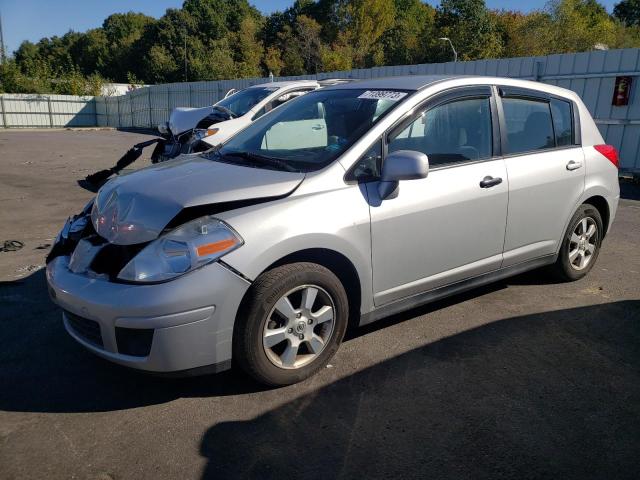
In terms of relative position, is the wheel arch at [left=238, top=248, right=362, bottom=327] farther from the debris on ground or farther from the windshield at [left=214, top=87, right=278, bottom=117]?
the windshield at [left=214, top=87, right=278, bottom=117]

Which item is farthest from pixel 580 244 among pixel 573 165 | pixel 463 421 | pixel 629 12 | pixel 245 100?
pixel 629 12

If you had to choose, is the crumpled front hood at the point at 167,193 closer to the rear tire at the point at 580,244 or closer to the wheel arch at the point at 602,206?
the rear tire at the point at 580,244

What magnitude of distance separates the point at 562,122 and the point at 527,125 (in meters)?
0.48

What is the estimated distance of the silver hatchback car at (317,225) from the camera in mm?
2689

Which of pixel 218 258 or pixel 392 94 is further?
pixel 392 94

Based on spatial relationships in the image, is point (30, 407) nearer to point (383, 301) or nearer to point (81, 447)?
point (81, 447)

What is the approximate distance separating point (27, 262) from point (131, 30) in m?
88.0

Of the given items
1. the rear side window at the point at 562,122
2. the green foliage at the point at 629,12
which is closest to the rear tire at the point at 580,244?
the rear side window at the point at 562,122

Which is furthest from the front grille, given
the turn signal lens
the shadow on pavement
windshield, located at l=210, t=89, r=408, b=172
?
windshield, located at l=210, t=89, r=408, b=172

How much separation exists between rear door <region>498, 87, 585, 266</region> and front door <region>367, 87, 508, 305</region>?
14cm

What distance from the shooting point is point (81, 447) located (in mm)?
2547

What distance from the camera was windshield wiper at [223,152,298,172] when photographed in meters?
3.29

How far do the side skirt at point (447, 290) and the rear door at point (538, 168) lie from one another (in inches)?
2.6

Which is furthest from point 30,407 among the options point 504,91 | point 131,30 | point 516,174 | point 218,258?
point 131,30
